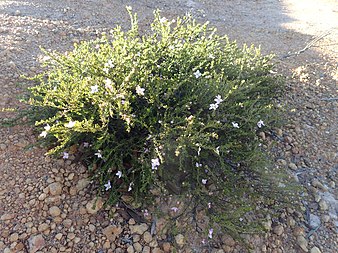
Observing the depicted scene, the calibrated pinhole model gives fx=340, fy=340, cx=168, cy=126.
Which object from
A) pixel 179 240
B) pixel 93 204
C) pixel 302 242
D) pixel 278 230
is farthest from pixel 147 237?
pixel 302 242

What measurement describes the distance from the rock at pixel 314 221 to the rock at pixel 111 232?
132cm

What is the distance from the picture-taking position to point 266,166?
8.03 feet

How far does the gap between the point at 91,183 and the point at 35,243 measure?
18.7 inches

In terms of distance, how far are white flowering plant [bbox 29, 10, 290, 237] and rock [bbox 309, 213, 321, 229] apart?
437 mm

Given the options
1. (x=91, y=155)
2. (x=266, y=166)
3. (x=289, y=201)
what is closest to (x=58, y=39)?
(x=91, y=155)

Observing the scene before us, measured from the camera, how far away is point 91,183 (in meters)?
2.20

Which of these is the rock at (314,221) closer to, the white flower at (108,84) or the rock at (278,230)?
the rock at (278,230)

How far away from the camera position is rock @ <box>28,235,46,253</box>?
192cm

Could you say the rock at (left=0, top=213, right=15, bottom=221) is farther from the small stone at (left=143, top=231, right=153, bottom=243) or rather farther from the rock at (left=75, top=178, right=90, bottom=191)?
the small stone at (left=143, top=231, right=153, bottom=243)

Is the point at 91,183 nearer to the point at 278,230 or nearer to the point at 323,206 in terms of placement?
the point at 278,230

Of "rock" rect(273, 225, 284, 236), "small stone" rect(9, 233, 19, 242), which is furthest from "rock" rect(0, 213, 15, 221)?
"rock" rect(273, 225, 284, 236)

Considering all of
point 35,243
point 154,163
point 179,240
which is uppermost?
point 154,163

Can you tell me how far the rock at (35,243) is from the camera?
192 centimetres

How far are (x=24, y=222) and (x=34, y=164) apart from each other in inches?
15.7
